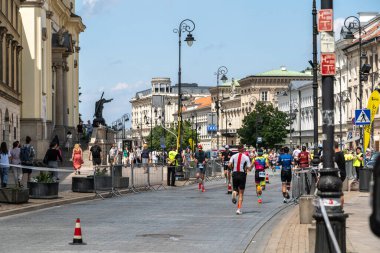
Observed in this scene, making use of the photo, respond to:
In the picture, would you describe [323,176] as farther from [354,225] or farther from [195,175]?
[195,175]

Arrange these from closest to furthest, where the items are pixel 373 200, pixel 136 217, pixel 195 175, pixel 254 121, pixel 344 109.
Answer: pixel 373 200 < pixel 136 217 < pixel 195 175 < pixel 344 109 < pixel 254 121

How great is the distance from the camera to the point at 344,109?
394 feet

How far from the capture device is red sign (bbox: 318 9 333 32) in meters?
12.0

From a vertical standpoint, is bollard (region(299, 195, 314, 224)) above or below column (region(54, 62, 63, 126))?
below

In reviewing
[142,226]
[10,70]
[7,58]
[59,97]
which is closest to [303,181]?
[142,226]

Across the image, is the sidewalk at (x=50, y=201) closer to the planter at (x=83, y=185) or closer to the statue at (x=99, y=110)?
the planter at (x=83, y=185)

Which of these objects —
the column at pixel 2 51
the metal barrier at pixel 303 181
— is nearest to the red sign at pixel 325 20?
the metal barrier at pixel 303 181

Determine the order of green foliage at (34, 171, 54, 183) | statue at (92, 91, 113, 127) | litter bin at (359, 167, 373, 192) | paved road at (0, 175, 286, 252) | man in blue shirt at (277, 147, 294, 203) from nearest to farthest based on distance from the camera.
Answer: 1. paved road at (0, 175, 286, 252)
2. green foliage at (34, 171, 54, 183)
3. man in blue shirt at (277, 147, 294, 203)
4. litter bin at (359, 167, 373, 192)
5. statue at (92, 91, 113, 127)

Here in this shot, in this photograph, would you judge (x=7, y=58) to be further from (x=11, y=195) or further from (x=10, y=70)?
(x=11, y=195)

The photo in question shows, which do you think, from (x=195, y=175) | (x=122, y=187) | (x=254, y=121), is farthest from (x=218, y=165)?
(x=254, y=121)

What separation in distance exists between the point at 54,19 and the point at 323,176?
71061 mm

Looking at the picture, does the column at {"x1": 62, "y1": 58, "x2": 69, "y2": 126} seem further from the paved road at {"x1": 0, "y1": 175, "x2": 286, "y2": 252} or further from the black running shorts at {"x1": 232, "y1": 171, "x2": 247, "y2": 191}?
the black running shorts at {"x1": 232, "y1": 171, "x2": 247, "y2": 191}

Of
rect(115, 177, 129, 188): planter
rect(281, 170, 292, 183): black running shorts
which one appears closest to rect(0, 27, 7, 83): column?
rect(115, 177, 129, 188): planter

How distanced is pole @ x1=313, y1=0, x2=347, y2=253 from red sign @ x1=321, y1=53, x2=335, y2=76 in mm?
70
